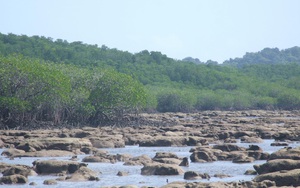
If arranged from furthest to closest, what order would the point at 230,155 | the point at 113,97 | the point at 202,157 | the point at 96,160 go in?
the point at 113,97, the point at 230,155, the point at 202,157, the point at 96,160

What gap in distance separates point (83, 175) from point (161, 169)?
13.2 feet

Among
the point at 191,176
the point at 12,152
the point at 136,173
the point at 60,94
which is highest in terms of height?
the point at 60,94

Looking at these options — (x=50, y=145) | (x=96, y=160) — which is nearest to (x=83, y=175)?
(x=96, y=160)

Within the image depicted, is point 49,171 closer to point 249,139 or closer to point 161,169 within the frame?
point 161,169

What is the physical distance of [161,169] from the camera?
3825cm

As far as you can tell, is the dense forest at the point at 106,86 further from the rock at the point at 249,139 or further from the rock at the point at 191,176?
the rock at the point at 191,176

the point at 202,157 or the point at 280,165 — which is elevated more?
the point at 280,165

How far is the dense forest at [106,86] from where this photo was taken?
73.8 m

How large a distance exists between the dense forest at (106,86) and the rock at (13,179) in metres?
35.0

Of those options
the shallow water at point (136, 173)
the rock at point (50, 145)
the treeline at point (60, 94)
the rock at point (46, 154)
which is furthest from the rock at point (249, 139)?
the treeline at point (60, 94)

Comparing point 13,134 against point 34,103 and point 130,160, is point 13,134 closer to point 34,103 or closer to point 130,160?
point 34,103

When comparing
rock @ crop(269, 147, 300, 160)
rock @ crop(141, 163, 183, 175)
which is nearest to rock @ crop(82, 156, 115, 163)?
rock @ crop(141, 163, 183, 175)

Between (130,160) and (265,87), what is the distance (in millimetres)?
125655

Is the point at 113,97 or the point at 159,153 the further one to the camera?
the point at 113,97
